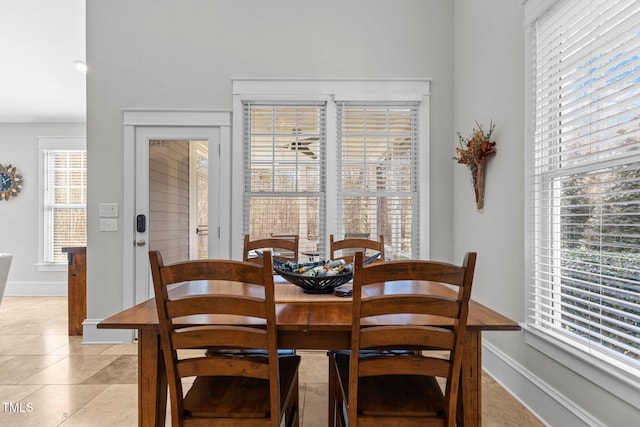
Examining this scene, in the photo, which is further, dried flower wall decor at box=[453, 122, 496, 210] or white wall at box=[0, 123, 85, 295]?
white wall at box=[0, 123, 85, 295]

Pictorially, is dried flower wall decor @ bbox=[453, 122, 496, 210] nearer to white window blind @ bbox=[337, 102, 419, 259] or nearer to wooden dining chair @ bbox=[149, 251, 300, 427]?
white window blind @ bbox=[337, 102, 419, 259]

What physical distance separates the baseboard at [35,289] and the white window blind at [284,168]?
12.7ft

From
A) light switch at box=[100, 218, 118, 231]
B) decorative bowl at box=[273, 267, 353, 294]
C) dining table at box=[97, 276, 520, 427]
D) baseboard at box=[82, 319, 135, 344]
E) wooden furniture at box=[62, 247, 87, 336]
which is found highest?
light switch at box=[100, 218, 118, 231]

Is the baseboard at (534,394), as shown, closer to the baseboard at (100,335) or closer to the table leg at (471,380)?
the table leg at (471,380)

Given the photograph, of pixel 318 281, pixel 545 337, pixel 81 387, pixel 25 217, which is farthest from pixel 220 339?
pixel 25 217

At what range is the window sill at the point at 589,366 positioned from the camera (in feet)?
4.75

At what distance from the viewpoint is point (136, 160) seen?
3.29 metres

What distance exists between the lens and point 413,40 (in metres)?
3.30

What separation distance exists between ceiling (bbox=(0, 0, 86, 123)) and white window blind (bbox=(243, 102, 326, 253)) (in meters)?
2.11

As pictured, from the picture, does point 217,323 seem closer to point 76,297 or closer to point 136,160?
point 136,160

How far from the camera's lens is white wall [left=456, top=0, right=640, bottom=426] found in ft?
6.29

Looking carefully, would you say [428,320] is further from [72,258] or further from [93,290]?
[72,258]

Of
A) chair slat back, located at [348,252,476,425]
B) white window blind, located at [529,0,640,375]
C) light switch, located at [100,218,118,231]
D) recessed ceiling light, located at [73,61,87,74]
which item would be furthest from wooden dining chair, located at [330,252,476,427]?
recessed ceiling light, located at [73,61,87,74]

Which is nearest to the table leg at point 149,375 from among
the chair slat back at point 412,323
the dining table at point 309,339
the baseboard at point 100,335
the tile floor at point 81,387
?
the dining table at point 309,339
